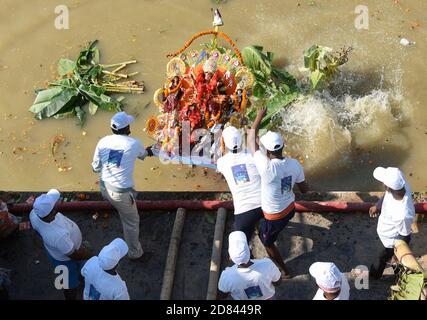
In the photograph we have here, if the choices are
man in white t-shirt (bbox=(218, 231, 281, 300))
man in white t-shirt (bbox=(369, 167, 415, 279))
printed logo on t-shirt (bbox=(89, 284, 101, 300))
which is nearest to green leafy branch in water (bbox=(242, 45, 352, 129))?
man in white t-shirt (bbox=(369, 167, 415, 279))

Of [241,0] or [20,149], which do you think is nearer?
[20,149]

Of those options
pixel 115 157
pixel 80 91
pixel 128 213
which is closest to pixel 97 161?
pixel 115 157

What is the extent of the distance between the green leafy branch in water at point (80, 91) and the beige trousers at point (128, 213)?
144 inches

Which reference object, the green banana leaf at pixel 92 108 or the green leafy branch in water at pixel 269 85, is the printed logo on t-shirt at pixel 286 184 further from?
the green banana leaf at pixel 92 108

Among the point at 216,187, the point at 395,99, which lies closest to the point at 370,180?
the point at 395,99

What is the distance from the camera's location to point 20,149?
1002 cm

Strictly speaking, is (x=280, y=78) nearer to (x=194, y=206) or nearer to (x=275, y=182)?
(x=194, y=206)

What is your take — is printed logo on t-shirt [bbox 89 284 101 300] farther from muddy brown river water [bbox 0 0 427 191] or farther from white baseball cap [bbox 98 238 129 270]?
muddy brown river water [bbox 0 0 427 191]

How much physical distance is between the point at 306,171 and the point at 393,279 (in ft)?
9.39

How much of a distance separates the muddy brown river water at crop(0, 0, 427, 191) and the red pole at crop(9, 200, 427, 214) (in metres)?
1.40

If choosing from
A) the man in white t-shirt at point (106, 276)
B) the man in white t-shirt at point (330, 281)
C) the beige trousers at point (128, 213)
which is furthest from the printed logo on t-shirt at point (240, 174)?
the man in white t-shirt at point (106, 276)

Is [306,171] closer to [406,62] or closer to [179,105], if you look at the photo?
[179,105]

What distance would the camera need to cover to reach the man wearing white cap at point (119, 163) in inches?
265

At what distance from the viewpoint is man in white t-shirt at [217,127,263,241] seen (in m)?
6.51
